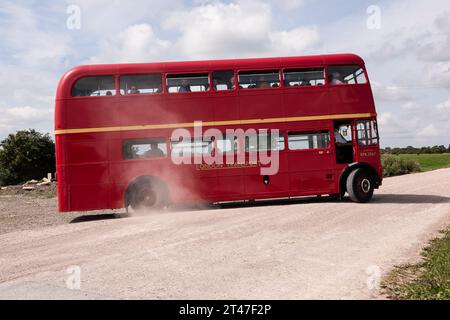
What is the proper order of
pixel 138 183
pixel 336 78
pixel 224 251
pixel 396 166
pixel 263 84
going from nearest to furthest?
pixel 224 251, pixel 138 183, pixel 263 84, pixel 336 78, pixel 396 166

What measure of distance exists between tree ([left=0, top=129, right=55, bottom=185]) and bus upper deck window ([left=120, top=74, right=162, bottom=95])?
126 ft

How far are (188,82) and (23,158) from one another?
3951 cm

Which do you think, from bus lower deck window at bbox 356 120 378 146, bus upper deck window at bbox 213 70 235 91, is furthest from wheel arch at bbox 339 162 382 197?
bus upper deck window at bbox 213 70 235 91

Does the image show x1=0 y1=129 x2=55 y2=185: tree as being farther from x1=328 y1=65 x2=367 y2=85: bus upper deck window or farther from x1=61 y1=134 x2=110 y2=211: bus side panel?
x1=328 y1=65 x2=367 y2=85: bus upper deck window

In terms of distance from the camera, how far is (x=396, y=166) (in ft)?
86.2

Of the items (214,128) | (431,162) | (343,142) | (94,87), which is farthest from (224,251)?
(431,162)

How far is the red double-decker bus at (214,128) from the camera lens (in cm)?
1125

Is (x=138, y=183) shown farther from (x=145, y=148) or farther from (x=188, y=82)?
(x=188, y=82)

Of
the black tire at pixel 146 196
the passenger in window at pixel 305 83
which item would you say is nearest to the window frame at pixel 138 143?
the black tire at pixel 146 196

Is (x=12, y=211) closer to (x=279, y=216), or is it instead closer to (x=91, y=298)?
(x=279, y=216)

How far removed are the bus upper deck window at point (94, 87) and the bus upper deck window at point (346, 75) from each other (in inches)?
247

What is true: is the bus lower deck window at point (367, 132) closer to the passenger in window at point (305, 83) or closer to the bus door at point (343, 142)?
the bus door at point (343, 142)
